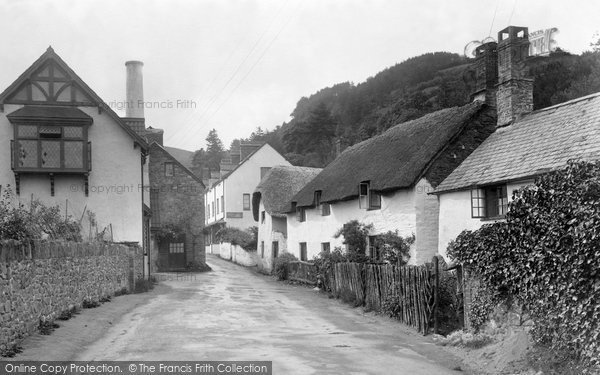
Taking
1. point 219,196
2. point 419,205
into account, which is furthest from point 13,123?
point 219,196

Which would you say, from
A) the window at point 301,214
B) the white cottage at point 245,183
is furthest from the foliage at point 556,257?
the white cottage at point 245,183

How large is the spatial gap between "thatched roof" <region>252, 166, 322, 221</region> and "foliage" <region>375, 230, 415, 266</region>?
15907mm

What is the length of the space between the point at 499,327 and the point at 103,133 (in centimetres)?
2126

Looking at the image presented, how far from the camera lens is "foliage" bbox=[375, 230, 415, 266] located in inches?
930

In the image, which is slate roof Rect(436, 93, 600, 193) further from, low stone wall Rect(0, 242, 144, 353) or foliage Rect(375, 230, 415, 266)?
low stone wall Rect(0, 242, 144, 353)

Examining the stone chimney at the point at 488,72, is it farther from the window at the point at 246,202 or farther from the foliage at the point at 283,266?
the window at the point at 246,202

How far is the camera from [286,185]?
137 feet

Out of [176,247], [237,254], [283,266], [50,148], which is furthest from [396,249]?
[237,254]

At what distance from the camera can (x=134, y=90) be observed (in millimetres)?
36938

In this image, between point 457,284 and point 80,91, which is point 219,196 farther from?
point 457,284

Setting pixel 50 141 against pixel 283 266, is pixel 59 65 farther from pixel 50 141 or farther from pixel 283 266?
pixel 283 266

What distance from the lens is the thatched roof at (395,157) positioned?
2359 cm

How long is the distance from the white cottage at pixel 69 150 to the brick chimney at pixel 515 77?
52.6 feet

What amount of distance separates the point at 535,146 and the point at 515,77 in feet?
14.3
